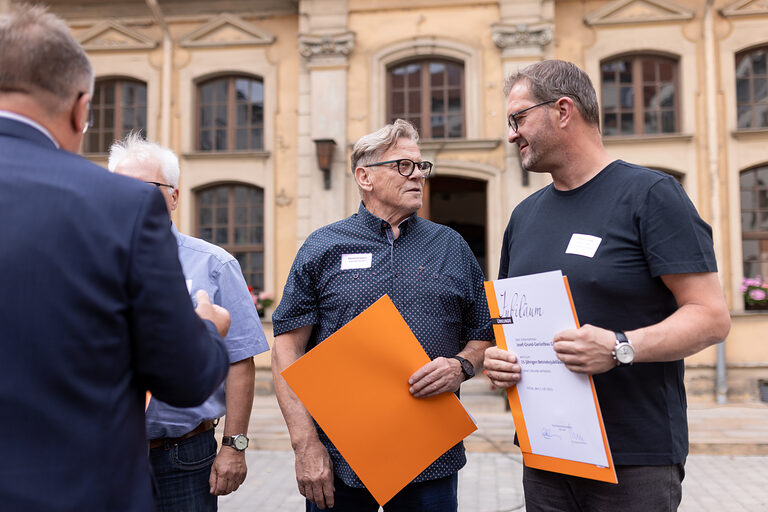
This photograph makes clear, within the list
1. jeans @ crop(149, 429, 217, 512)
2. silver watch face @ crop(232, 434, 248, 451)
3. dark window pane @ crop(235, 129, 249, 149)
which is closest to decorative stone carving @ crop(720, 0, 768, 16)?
dark window pane @ crop(235, 129, 249, 149)

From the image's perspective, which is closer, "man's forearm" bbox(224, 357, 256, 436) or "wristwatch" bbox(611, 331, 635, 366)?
"wristwatch" bbox(611, 331, 635, 366)

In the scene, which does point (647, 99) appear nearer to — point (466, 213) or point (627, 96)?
point (627, 96)

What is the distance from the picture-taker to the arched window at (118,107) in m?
11.0

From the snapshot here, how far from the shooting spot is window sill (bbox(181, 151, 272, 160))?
34.2 ft

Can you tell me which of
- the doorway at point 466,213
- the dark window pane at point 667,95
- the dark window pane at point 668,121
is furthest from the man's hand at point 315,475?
the doorway at point 466,213

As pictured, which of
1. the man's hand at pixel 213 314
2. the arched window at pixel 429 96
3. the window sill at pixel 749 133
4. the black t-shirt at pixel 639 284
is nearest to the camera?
the man's hand at pixel 213 314

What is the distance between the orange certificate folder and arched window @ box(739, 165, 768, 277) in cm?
921

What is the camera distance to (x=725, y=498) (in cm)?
526

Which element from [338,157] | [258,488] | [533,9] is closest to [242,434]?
[258,488]

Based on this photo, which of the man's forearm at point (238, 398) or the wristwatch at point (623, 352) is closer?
the wristwatch at point (623, 352)

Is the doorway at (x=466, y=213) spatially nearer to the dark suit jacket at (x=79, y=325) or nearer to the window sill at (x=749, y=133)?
the window sill at (x=749, y=133)

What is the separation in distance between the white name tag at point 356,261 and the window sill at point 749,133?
354 inches

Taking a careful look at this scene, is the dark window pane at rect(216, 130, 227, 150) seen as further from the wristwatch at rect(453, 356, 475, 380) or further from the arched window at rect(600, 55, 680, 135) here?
the wristwatch at rect(453, 356, 475, 380)

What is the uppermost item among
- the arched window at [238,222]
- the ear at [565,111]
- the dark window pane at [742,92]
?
the dark window pane at [742,92]
